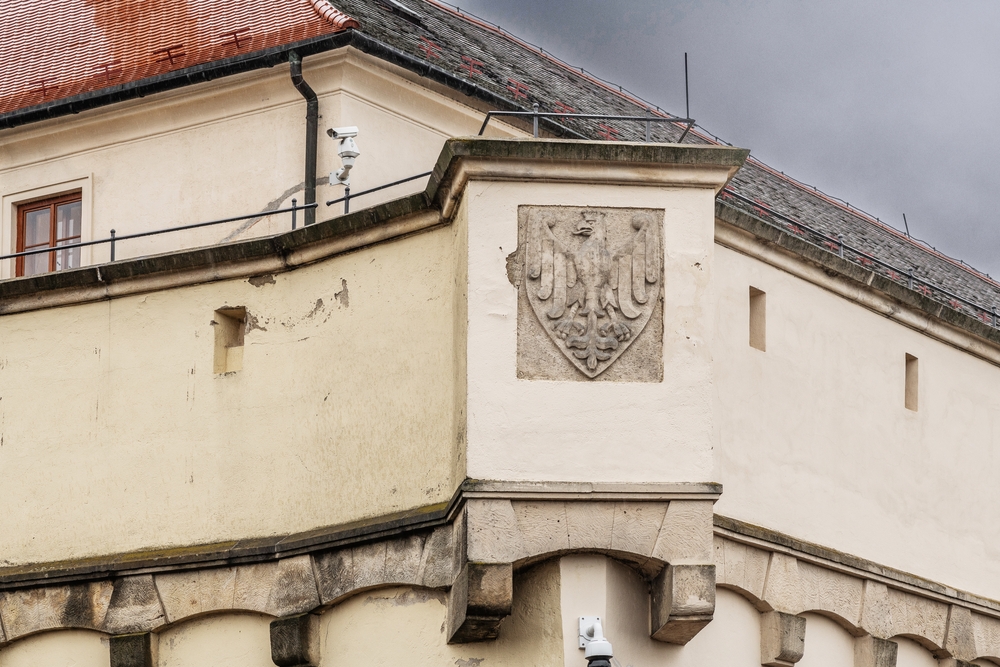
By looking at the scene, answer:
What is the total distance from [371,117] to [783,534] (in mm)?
5491

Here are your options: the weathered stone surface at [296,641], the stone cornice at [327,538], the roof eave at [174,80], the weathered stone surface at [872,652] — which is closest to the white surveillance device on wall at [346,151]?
the roof eave at [174,80]

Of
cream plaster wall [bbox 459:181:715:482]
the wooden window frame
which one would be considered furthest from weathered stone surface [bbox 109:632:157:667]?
the wooden window frame

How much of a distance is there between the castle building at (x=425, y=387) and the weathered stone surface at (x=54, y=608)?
3 cm

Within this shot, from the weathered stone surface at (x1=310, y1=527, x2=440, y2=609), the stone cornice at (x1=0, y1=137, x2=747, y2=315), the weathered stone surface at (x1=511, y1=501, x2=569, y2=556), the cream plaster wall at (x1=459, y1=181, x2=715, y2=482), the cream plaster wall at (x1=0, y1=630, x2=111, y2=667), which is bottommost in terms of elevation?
the cream plaster wall at (x1=0, y1=630, x2=111, y2=667)

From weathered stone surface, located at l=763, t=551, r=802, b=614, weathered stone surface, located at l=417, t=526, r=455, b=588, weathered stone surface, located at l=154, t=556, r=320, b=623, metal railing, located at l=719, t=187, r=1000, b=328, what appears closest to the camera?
weathered stone surface, located at l=417, t=526, r=455, b=588

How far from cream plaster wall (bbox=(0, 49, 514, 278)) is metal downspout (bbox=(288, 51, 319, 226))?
9cm

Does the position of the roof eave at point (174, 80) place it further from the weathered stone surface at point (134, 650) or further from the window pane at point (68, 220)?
the weathered stone surface at point (134, 650)

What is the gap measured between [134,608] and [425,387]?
302cm

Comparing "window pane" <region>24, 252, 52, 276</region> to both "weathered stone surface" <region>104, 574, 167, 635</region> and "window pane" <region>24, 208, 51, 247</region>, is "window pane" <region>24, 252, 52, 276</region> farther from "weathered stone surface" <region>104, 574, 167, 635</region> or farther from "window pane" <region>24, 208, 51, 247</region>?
"weathered stone surface" <region>104, 574, 167, 635</region>

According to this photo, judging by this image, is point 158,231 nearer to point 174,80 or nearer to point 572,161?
point 174,80

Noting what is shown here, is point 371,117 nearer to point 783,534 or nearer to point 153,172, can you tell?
point 153,172

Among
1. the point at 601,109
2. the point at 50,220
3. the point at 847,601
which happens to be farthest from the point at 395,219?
the point at 601,109

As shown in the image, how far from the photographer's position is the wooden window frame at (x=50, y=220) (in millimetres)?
21781

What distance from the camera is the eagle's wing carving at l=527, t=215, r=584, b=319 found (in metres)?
16.4
